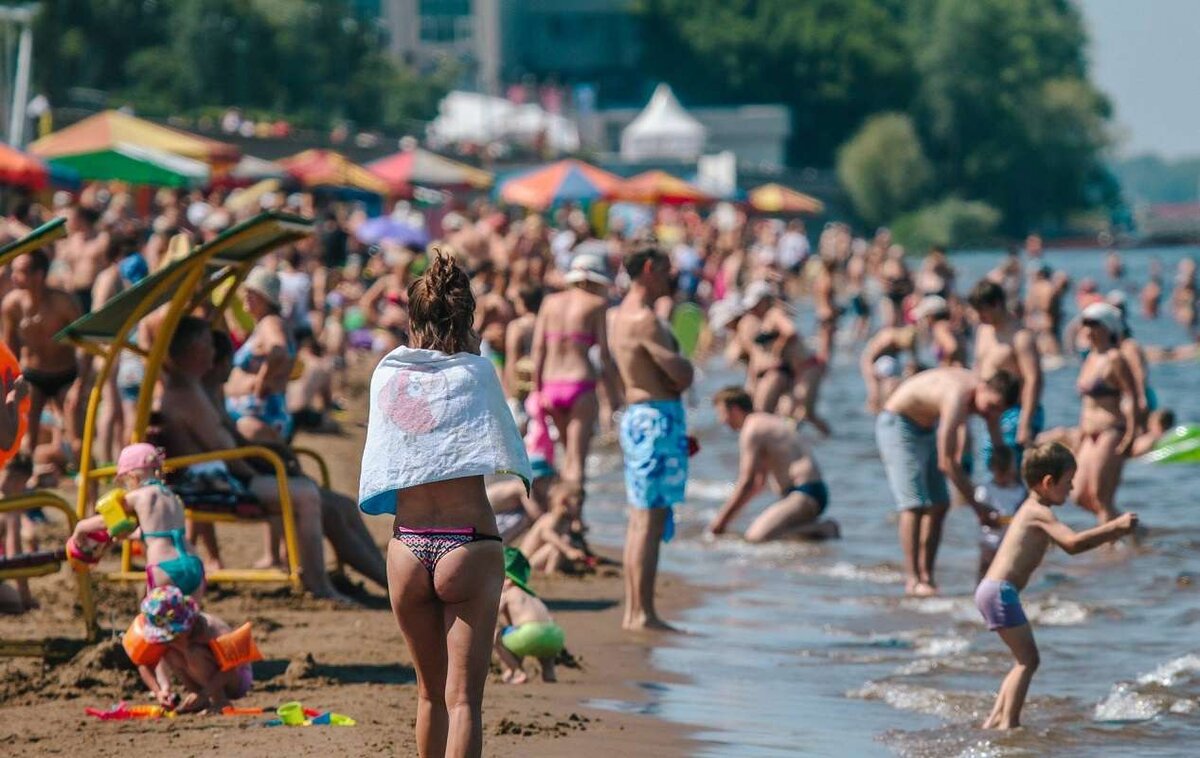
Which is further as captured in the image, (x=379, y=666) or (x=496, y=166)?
(x=496, y=166)

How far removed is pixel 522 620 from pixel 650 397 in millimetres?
1650

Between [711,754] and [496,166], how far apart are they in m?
49.5

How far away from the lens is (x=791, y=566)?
11.6 meters

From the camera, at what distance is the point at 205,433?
8.50 metres

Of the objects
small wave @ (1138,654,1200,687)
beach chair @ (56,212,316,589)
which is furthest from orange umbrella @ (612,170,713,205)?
small wave @ (1138,654,1200,687)

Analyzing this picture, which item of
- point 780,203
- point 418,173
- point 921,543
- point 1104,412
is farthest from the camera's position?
point 780,203

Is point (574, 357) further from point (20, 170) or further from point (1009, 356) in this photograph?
point (20, 170)

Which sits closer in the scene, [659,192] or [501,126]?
[659,192]

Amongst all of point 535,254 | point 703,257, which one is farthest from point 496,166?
point 535,254

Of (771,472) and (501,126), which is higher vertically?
(501,126)

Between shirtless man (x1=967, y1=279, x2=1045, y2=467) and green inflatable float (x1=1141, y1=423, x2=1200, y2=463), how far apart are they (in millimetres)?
5828

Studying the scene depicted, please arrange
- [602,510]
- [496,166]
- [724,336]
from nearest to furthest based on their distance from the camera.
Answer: [602,510] < [724,336] < [496,166]

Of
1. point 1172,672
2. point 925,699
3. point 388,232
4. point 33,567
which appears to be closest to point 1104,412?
point 1172,672

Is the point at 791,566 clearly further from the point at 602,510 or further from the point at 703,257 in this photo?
the point at 703,257
